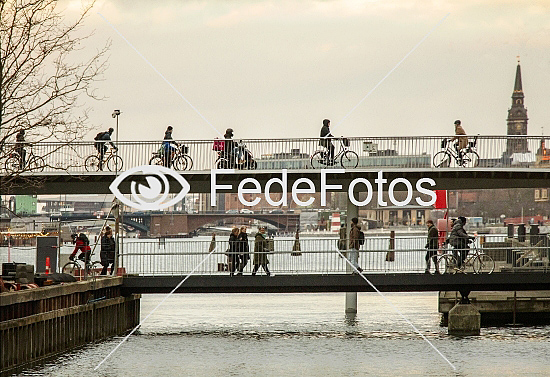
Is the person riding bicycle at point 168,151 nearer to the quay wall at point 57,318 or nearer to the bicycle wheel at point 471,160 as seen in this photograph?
the quay wall at point 57,318

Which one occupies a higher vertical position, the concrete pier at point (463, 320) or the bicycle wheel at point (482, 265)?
the bicycle wheel at point (482, 265)

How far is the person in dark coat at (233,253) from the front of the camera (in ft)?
120

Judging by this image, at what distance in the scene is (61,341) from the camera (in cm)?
3186

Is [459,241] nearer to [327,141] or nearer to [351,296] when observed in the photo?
[327,141]

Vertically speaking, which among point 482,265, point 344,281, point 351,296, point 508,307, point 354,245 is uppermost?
point 354,245

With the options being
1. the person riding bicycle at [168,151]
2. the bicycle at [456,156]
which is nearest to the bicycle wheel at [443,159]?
the bicycle at [456,156]

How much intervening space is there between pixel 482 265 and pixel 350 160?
7.94m

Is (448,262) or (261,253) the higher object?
(261,253)

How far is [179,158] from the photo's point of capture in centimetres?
4238

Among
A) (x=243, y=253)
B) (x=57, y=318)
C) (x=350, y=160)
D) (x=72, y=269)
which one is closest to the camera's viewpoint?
(x=57, y=318)

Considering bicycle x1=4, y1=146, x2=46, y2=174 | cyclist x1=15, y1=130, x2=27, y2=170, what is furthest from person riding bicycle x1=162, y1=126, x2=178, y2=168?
bicycle x1=4, y1=146, x2=46, y2=174

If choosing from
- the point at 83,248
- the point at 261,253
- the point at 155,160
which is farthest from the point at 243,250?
the point at 155,160

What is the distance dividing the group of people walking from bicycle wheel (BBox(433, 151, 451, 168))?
845 centimetres

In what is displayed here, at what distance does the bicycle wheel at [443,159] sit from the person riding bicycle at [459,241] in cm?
578
